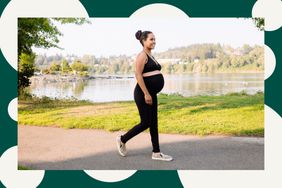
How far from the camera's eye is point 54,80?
25.5ft

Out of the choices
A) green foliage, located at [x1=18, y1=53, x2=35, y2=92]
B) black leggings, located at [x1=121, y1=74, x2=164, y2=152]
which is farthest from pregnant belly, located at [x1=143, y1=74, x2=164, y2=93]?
green foliage, located at [x1=18, y1=53, x2=35, y2=92]

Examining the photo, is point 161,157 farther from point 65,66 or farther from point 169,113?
point 65,66

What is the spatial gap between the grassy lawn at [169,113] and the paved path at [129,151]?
0.26 metres

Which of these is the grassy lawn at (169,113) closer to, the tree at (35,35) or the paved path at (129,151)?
the paved path at (129,151)

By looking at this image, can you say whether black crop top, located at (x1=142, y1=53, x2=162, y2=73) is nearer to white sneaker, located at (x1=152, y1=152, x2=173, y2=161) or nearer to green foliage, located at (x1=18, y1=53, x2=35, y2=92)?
white sneaker, located at (x1=152, y1=152, x2=173, y2=161)

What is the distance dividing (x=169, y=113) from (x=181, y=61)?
901 mm

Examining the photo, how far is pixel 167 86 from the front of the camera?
7625mm

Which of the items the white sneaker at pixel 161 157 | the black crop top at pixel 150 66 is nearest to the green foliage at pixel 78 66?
the black crop top at pixel 150 66

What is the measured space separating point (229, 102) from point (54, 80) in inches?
117

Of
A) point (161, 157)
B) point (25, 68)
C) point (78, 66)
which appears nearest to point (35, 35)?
point (25, 68)

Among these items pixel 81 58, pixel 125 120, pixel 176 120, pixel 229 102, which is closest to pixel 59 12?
pixel 81 58

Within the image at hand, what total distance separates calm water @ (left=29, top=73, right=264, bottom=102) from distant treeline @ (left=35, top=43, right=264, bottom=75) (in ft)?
0.45

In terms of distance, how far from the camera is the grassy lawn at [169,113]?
7.43 meters

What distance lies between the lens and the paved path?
6.05m
